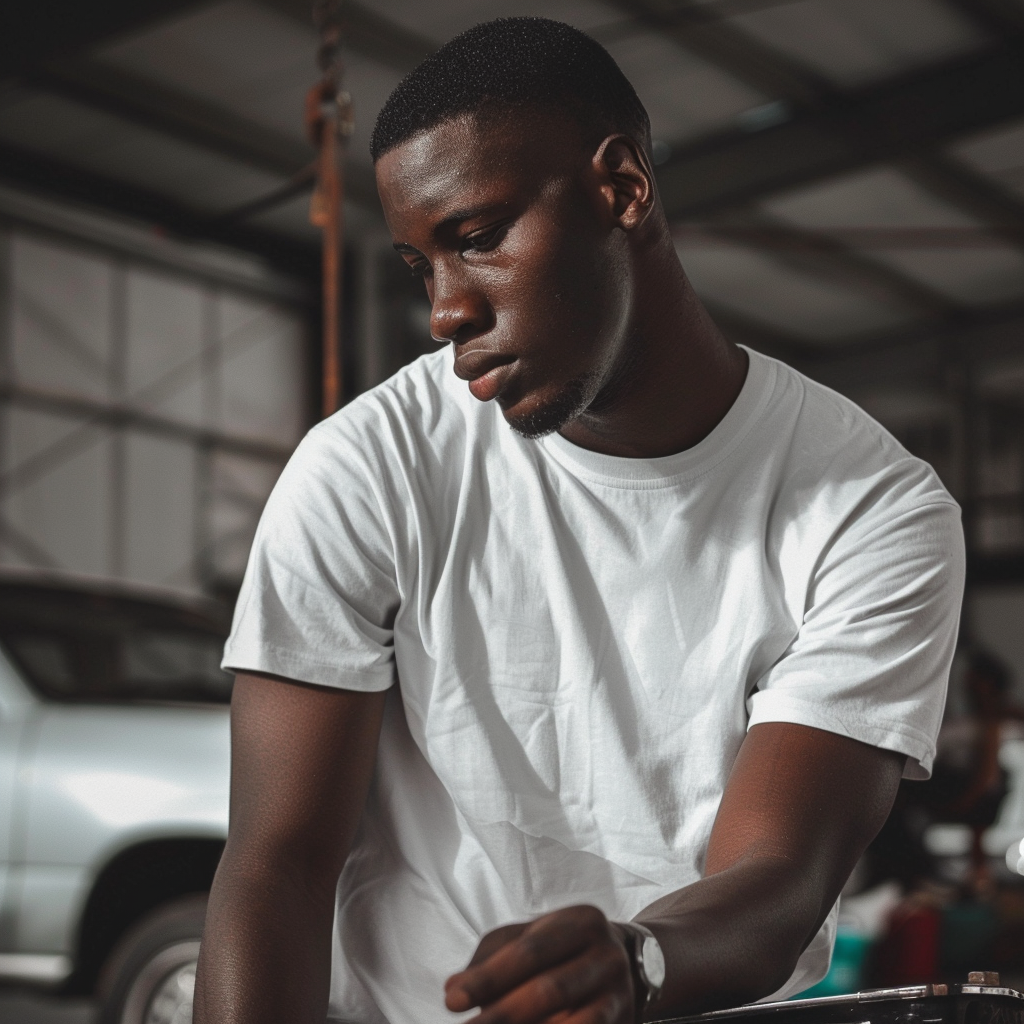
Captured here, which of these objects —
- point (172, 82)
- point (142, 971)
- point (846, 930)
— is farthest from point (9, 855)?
point (172, 82)

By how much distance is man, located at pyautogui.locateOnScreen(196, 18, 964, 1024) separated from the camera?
4.32 ft

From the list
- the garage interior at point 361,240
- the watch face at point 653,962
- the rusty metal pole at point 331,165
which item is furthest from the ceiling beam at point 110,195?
the watch face at point 653,962

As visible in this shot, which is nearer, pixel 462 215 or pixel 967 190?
pixel 462 215

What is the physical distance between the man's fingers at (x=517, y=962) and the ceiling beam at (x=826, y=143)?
7.51 meters

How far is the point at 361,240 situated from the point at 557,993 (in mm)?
9833

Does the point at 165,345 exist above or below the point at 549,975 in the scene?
above

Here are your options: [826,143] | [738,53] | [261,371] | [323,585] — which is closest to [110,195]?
[261,371]

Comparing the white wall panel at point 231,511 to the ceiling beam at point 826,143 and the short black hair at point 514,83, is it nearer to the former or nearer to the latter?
the ceiling beam at point 826,143

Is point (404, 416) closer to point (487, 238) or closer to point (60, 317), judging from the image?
point (487, 238)

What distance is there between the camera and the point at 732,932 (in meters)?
1.11

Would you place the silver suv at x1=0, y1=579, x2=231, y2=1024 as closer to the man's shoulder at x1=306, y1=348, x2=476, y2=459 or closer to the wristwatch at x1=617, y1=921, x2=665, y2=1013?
the man's shoulder at x1=306, y1=348, x2=476, y2=459

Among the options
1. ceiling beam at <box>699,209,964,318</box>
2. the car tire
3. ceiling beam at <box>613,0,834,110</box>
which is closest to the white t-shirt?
the car tire

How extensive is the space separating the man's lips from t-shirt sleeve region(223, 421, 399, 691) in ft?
0.50

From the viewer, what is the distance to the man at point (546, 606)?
4.32ft
